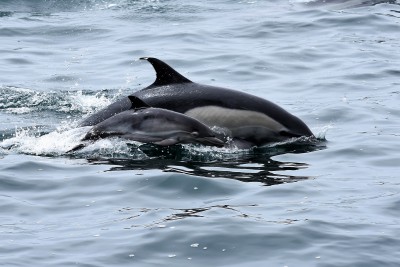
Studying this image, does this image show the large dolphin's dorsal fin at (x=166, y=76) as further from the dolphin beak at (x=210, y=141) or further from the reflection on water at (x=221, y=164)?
the dolphin beak at (x=210, y=141)

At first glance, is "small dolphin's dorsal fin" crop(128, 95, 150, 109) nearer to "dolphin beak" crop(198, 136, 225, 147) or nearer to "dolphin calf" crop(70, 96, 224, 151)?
"dolphin calf" crop(70, 96, 224, 151)

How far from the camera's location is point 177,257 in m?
8.85

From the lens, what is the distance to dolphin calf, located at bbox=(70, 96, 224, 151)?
1212 centimetres

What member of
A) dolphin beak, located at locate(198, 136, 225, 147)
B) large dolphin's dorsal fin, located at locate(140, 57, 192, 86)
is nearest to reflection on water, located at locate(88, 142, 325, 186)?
dolphin beak, located at locate(198, 136, 225, 147)

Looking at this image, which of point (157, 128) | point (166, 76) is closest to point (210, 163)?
point (157, 128)

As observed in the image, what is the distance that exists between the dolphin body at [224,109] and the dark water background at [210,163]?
0.30 m

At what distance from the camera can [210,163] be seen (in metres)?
12.0

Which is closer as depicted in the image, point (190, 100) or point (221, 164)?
point (221, 164)

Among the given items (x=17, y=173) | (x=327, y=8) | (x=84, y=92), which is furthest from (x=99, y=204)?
(x=327, y=8)

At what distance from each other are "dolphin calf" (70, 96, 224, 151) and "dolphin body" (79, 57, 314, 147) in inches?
22.1

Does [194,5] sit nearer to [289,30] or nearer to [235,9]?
[235,9]

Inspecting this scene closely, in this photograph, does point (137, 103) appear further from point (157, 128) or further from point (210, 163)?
point (210, 163)

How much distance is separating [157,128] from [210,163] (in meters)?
0.73

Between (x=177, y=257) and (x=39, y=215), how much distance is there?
6.30 feet
